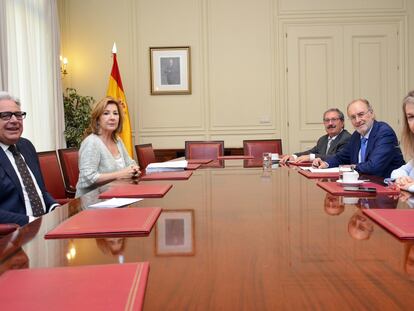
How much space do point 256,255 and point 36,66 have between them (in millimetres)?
4942

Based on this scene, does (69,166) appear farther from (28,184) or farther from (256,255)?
(256,255)

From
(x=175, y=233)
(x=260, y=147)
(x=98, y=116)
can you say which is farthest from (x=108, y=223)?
(x=260, y=147)

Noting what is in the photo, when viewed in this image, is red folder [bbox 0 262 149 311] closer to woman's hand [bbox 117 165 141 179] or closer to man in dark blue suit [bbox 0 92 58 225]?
man in dark blue suit [bbox 0 92 58 225]

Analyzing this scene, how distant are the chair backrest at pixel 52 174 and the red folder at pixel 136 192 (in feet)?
3.76

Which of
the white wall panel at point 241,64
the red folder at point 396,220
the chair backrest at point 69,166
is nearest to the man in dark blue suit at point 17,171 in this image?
the chair backrest at point 69,166

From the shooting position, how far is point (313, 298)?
0.63m

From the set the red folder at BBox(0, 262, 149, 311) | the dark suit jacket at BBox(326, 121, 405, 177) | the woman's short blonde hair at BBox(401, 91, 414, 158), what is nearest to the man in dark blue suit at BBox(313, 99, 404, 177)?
the dark suit jacket at BBox(326, 121, 405, 177)

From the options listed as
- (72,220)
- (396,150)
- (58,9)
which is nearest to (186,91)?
(58,9)

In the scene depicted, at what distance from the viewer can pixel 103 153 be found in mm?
2877

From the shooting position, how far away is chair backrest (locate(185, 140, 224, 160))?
4.77 meters

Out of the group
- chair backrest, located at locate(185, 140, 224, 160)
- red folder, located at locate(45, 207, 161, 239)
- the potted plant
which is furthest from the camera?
the potted plant

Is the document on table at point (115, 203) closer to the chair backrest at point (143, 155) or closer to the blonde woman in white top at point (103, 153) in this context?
the blonde woman in white top at point (103, 153)

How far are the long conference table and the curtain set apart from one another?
144 inches

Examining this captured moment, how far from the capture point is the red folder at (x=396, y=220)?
3.23 feet
